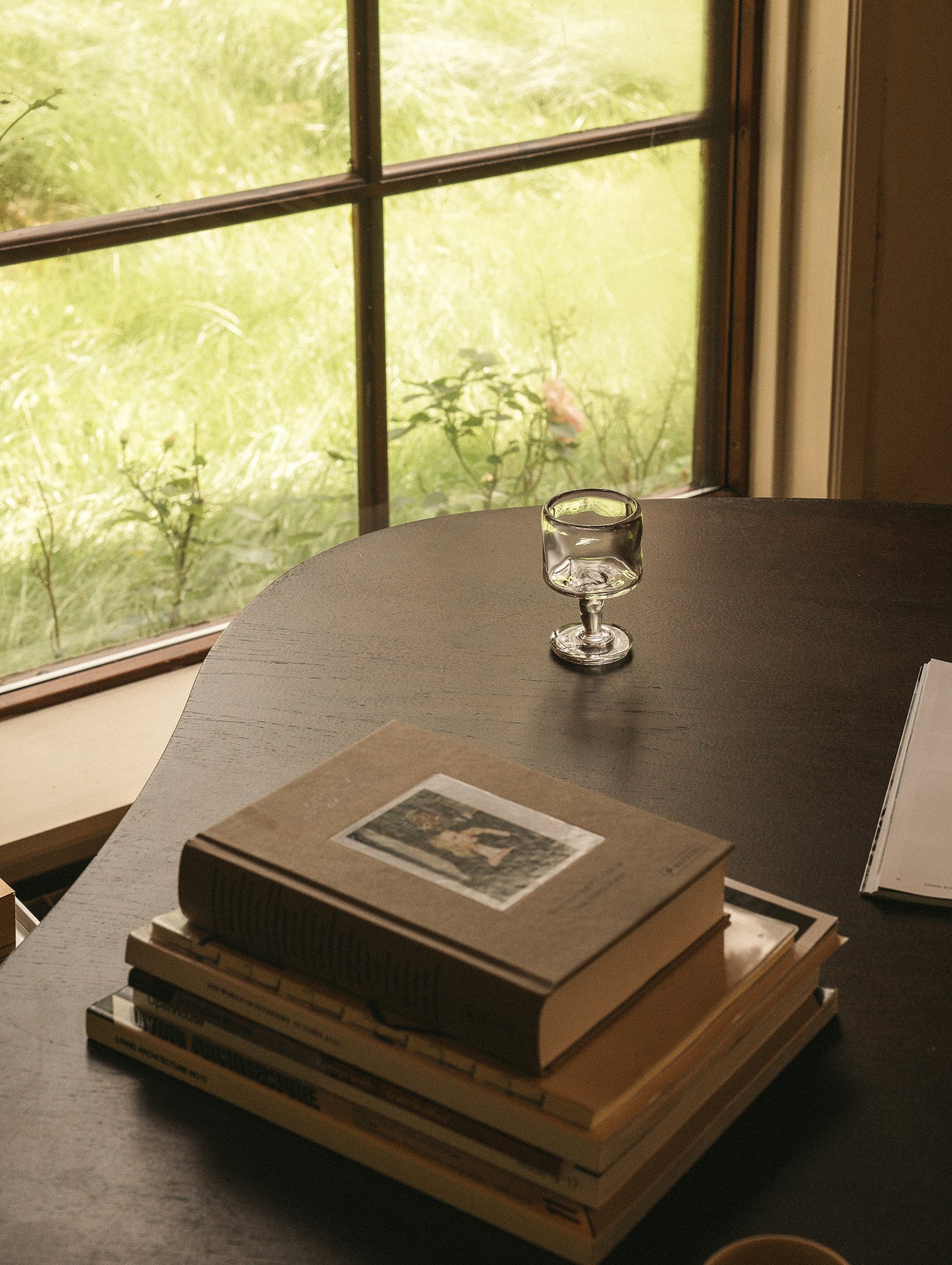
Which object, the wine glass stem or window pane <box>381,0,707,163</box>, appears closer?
the wine glass stem

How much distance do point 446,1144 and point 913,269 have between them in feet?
6.49

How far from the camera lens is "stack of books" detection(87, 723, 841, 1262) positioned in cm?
66

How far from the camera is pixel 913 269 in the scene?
2.34 meters

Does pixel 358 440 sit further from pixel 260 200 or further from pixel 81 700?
pixel 81 700

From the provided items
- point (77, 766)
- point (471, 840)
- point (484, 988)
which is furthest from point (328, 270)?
point (484, 988)

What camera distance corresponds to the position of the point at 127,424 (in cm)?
202

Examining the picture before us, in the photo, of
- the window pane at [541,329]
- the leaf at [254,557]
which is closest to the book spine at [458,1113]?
the leaf at [254,557]

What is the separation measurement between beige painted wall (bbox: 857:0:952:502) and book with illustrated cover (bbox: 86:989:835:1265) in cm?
178

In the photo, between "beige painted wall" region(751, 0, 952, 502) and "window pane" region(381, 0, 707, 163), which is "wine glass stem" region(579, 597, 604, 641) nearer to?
"window pane" region(381, 0, 707, 163)

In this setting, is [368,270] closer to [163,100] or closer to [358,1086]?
[163,100]

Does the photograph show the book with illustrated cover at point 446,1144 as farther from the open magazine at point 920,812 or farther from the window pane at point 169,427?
the window pane at point 169,427

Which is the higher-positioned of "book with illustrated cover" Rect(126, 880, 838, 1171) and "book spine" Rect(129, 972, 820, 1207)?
"book with illustrated cover" Rect(126, 880, 838, 1171)

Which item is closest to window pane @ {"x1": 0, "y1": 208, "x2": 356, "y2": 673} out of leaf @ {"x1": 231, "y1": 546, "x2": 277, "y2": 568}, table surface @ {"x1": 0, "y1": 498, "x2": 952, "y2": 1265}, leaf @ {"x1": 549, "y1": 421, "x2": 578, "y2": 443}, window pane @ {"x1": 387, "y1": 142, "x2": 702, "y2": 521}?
leaf @ {"x1": 231, "y1": 546, "x2": 277, "y2": 568}

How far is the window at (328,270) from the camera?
1.91m
